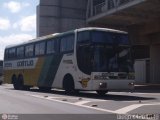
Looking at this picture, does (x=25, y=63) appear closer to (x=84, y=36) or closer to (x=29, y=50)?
(x=29, y=50)

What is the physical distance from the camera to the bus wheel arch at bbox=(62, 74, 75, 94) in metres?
23.2

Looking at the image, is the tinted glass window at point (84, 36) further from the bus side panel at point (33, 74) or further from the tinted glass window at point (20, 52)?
the tinted glass window at point (20, 52)

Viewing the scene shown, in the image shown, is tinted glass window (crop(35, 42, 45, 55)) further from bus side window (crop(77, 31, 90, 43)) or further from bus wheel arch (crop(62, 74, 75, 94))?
bus side window (crop(77, 31, 90, 43))

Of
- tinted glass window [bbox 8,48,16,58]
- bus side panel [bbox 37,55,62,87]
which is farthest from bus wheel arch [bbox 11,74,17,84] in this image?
bus side panel [bbox 37,55,62,87]

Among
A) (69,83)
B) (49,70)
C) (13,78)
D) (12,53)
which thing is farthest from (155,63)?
(69,83)

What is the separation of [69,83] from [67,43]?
2.10m

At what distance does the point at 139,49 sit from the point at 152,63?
18.4ft

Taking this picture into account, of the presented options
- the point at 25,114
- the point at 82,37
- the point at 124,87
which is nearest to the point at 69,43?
the point at 82,37

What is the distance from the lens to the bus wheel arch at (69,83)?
23.2m

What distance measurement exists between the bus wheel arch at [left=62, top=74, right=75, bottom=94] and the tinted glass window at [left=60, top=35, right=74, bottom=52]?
1417 mm

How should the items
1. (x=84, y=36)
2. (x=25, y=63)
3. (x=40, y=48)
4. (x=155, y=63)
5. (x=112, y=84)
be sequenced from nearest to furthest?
(x=112, y=84) → (x=84, y=36) → (x=40, y=48) → (x=25, y=63) → (x=155, y=63)

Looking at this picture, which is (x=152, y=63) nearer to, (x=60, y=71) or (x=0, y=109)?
(x=60, y=71)

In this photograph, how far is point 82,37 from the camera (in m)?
22.0

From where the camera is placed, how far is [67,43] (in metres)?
23.6
